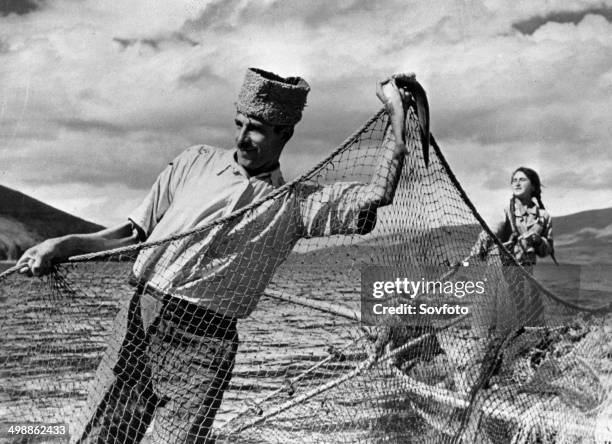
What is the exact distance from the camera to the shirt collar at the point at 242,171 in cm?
235

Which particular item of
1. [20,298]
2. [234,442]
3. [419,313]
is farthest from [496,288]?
[20,298]

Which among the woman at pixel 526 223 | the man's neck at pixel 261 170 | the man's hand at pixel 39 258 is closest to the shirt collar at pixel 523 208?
the woman at pixel 526 223

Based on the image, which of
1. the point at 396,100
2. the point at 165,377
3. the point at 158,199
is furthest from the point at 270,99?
the point at 165,377

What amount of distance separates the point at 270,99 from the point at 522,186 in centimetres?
396

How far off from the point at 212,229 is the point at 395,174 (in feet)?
1.91

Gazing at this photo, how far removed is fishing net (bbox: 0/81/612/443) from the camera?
2.27 metres

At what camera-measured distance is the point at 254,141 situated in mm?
2324

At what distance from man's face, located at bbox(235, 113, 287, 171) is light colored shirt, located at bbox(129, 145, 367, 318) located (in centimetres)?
4

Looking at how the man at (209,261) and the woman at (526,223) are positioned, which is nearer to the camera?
the man at (209,261)

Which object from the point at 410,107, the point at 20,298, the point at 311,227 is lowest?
the point at 20,298

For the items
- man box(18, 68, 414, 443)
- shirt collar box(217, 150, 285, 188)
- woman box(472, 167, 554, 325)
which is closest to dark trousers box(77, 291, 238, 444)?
man box(18, 68, 414, 443)

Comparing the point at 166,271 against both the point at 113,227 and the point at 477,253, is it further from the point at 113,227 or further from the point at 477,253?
the point at 477,253

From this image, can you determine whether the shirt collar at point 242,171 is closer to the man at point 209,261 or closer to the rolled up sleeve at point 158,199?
the man at point 209,261

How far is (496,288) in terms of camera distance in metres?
3.71
